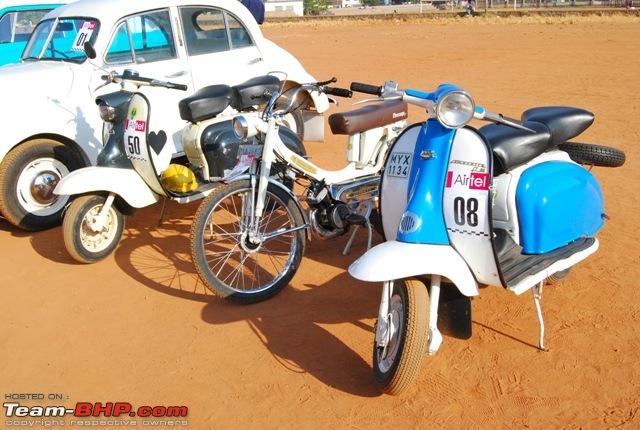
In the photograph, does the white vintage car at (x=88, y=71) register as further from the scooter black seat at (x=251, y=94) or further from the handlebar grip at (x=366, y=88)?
the handlebar grip at (x=366, y=88)

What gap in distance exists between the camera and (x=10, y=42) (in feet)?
31.0

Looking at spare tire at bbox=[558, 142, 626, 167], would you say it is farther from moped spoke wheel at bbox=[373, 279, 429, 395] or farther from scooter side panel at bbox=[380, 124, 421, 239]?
moped spoke wheel at bbox=[373, 279, 429, 395]

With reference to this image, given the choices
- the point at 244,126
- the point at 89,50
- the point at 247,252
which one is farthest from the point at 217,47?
the point at 247,252

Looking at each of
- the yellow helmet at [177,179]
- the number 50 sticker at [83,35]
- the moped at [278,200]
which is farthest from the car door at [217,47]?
the moped at [278,200]

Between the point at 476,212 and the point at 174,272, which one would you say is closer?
the point at 476,212

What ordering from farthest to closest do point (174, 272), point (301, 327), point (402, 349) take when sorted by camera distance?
point (174, 272), point (301, 327), point (402, 349)

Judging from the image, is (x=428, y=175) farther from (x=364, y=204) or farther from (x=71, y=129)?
(x=71, y=129)

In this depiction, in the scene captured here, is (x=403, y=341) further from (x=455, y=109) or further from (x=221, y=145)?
(x=221, y=145)

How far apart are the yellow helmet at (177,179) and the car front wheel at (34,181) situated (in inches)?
57.1

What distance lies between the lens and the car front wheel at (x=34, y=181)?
5.99 meters

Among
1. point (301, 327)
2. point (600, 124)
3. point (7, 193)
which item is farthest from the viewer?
point (600, 124)

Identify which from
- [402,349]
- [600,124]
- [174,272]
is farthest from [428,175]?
[600,124]

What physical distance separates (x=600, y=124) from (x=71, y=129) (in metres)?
6.92

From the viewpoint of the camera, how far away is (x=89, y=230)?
5.36m
